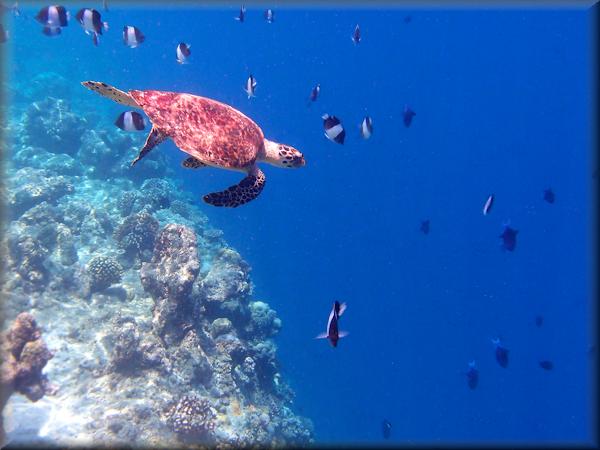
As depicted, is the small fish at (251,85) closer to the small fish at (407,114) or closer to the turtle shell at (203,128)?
the small fish at (407,114)

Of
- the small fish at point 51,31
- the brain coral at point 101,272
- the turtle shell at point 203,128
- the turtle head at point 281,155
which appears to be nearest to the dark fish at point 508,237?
the turtle head at point 281,155

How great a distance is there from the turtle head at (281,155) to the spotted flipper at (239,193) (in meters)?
0.43

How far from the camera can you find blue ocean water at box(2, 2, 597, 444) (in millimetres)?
37094

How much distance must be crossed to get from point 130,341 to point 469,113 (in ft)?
274

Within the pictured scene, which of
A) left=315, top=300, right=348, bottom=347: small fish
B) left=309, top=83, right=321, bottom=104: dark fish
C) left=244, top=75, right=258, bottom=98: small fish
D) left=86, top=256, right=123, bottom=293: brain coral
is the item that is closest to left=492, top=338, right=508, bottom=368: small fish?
left=315, top=300, right=348, bottom=347: small fish

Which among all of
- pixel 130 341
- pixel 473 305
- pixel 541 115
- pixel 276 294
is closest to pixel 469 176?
pixel 541 115

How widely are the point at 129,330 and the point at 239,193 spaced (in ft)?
13.5

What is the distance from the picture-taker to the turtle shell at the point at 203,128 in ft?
16.6

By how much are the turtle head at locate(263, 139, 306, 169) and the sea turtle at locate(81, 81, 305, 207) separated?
0.99 feet

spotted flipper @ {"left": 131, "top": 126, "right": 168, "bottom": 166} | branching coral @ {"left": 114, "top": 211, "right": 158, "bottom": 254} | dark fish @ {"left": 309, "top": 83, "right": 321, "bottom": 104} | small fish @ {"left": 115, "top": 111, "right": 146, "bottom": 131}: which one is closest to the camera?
spotted flipper @ {"left": 131, "top": 126, "right": 168, "bottom": 166}

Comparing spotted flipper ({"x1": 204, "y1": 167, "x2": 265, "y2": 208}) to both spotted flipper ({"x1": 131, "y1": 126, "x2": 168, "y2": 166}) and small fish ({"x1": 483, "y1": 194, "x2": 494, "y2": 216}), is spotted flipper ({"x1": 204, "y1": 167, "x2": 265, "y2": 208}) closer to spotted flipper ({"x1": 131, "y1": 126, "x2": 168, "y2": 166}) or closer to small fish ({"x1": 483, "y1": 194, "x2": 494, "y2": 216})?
spotted flipper ({"x1": 131, "y1": 126, "x2": 168, "y2": 166})

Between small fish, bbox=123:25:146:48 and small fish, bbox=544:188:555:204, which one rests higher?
small fish, bbox=123:25:146:48

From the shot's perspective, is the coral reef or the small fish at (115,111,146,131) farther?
the small fish at (115,111,146,131)

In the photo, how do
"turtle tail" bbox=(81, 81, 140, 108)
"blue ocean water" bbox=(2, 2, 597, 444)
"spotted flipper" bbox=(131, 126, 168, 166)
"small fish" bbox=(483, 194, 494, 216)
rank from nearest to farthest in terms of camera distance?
"spotted flipper" bbox=(131, 126, 168, 166) → "turtle tail" bbox=(81, 81, 140, 108) → "small fish" bbox=(483, 194, 494, 216) → "blue ocean water" bbox=(2, 2, 597, 444)
